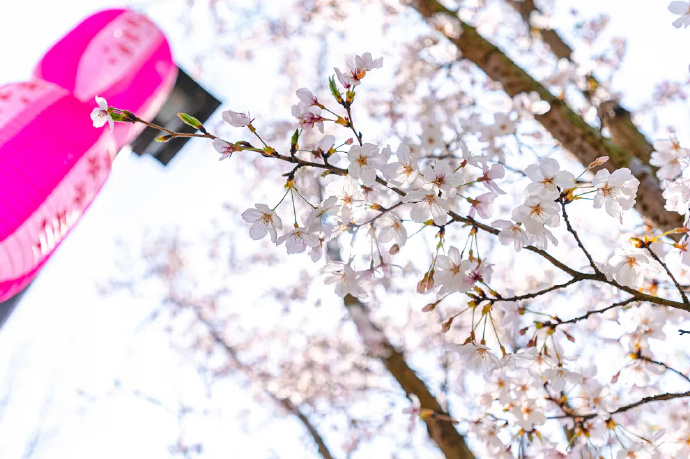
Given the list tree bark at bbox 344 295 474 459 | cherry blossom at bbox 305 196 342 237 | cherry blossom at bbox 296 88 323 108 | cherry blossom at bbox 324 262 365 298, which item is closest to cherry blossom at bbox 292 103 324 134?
cherry blossom at bbox 296 88 323 108

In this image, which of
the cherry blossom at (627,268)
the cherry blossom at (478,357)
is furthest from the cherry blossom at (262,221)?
the cherry blossom at (627,268)

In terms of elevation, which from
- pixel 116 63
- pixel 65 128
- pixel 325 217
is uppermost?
pixel 116 63

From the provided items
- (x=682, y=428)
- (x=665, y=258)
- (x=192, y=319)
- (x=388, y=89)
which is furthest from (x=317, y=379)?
(x=665, y=258)

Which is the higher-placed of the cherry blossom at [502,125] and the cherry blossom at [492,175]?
the cherry blossom at [502,125]

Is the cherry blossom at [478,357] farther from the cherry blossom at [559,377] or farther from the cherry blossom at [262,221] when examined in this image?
the cherry blossom at [262,221]

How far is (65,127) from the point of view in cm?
224

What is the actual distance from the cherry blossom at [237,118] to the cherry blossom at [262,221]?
0.24 m

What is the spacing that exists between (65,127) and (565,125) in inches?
110

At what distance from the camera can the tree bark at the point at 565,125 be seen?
8.22 ft

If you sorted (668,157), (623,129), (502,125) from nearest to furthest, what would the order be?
(668,157) < (502,125) < (623,129)

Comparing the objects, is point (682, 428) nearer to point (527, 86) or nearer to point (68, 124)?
point (527, 86)

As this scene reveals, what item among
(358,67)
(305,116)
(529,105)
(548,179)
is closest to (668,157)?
(529,105)

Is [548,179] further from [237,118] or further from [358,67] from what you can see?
[237,118]

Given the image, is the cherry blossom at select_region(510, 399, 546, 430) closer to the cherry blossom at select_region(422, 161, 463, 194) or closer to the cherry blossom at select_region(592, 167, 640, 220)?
the cherry blossom at select_region(592, 167, 640, 220)
